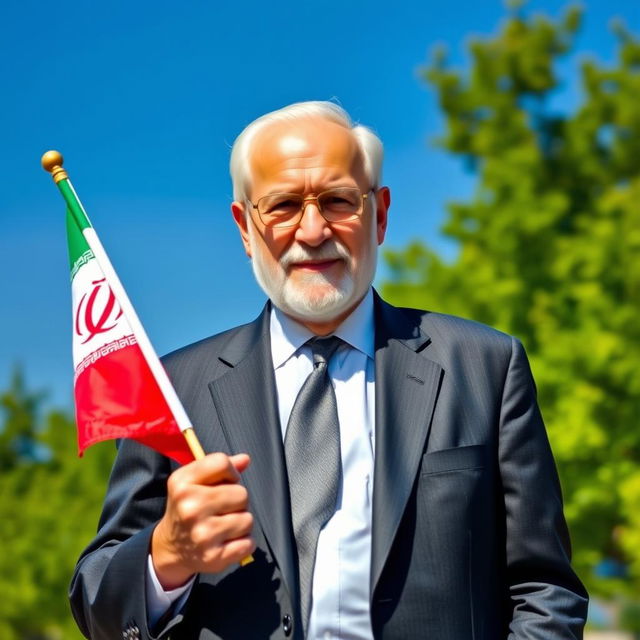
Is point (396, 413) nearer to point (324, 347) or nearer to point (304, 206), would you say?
point (324, 347)

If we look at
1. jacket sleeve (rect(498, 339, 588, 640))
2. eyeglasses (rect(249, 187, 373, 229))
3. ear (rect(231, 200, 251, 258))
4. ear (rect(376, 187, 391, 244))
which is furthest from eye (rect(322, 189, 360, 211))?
jacket sleeve (rect(498, 339, 588, 640))

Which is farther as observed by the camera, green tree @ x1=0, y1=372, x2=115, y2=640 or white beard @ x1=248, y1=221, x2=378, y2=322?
green tree @ x1=0, y1=372, x2=115, y2=640

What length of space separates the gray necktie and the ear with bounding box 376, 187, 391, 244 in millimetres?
469

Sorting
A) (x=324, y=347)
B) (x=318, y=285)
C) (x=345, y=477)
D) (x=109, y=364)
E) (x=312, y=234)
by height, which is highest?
(x=312, y=234)

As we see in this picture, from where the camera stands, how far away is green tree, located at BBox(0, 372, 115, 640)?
2320 centimetres

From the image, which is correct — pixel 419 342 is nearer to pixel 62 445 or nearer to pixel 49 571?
pixel 49 571

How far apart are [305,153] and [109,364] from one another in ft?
2.64

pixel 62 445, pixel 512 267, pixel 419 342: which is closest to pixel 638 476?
pixel 512 267

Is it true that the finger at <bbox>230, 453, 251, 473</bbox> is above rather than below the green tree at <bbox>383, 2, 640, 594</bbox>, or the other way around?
below

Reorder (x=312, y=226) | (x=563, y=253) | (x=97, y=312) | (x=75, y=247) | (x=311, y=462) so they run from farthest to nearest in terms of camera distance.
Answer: (x=563, y=253)
(x=75, y=247)
(x=97, y=312)
(x=312, y=226)
(x=311, y=462)

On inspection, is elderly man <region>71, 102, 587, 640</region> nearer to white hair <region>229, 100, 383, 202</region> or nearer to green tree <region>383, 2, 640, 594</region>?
white hair <region>229, 100, 383, 202</region>

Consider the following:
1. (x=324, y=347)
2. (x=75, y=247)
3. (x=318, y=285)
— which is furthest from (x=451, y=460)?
(x=75, y=247)

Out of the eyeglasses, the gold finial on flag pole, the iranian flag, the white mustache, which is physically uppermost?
the gold finial on flag pole

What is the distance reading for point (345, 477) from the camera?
9.63ft
